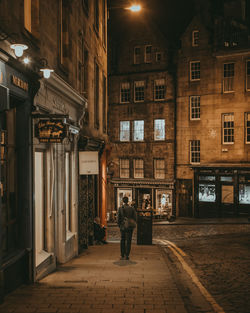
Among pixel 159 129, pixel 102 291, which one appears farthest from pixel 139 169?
pixel 102 291

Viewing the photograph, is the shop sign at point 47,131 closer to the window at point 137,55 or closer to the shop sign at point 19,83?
the shop sign at point 19,83

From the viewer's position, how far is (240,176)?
95.4 feet

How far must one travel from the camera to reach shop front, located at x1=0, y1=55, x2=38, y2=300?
719 cm

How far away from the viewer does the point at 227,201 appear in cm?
2978

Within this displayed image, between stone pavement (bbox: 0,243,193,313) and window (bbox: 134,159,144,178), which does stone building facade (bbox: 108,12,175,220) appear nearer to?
window (bbox: 134,159,144,178)

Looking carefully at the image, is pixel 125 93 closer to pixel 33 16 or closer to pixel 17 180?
pixel 33 16

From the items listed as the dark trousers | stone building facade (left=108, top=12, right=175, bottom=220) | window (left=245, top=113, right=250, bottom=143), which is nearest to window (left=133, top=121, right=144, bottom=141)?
stone building facade (left=108, top=12, right=175, bottom=220)

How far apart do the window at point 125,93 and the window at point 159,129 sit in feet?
11.6

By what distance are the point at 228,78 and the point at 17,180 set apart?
25.6 m

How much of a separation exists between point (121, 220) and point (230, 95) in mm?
21586

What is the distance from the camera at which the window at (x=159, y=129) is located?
33.1 meters

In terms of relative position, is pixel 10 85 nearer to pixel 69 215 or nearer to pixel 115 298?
pixel 115 298

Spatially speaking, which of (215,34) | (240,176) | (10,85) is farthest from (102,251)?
(215,34)

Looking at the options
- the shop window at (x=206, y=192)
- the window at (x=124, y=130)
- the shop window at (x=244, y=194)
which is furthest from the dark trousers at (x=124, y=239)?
the window at (x=124, y=130)
